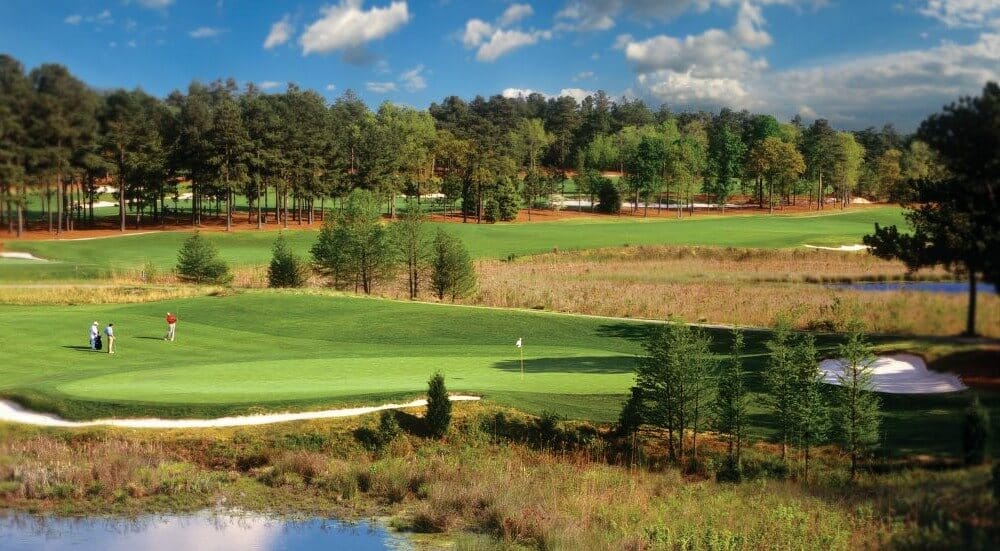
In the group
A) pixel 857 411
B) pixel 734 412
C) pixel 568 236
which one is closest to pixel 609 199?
pixel 568 236

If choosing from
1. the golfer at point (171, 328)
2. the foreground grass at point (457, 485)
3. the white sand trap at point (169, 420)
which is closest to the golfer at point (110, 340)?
the golfer at point (171, 328)

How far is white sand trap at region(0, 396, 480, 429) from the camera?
19000 mm

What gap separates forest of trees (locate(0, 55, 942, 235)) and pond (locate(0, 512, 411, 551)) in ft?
20.0

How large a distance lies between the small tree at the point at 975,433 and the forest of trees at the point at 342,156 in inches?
74.0

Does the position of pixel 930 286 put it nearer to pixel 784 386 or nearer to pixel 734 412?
pixel 784 386

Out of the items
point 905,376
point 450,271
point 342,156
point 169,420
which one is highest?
point 342,156

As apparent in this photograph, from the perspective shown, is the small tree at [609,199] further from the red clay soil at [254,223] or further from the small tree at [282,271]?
the small tree at [282,271]

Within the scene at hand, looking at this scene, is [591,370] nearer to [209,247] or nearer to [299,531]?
[299,531]

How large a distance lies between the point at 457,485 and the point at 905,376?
9880 millimetres

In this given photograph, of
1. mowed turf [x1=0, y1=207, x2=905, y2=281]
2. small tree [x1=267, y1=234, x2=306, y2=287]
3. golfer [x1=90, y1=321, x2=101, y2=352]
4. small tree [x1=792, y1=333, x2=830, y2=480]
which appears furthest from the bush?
small tree [x1=792, y1=333, x2=830, y2=480]

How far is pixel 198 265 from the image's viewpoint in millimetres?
48688

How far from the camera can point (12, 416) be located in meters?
18.8

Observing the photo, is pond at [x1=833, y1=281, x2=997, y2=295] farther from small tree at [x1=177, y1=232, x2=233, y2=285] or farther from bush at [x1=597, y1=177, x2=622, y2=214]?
bush at [x1=597, y1=177, x2=622, y2=214]

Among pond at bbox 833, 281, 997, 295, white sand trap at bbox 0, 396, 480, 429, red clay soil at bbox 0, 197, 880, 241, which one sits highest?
red clay soil at bbox 0, 197, 880, 241
